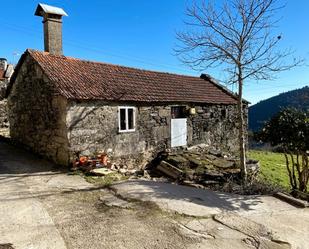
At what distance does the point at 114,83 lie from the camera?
39.4 feet

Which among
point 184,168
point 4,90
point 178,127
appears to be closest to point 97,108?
point 184,168

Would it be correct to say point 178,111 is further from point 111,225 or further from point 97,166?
point 111,225

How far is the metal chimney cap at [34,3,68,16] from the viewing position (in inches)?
491

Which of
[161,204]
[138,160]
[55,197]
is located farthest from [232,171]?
[55,197]

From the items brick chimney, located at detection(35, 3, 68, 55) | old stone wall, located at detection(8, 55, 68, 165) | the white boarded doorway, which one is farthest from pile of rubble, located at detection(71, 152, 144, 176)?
brick chimney, located at detection(35, 3, 68, 55)

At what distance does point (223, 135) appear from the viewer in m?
16.1

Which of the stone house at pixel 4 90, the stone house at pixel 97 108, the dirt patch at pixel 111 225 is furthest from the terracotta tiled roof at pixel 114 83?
the stone house at pixel 4 90

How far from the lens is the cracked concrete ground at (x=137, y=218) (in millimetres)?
4695

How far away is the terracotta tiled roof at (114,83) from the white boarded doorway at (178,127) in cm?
54

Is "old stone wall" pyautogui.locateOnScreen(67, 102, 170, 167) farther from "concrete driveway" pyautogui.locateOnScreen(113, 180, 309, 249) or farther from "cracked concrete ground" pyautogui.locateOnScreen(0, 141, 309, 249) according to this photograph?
"concrete driveway" pyautogui.locateOnScreen(113, 180, 309, 249)

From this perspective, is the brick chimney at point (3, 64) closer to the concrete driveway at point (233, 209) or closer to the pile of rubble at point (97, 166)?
the pile of rubble at point (97, 166)

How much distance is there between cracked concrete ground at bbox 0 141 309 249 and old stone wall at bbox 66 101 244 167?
221 centimetres

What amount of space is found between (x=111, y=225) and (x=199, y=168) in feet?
19.0

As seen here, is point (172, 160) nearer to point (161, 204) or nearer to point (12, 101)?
point (161, 204)
